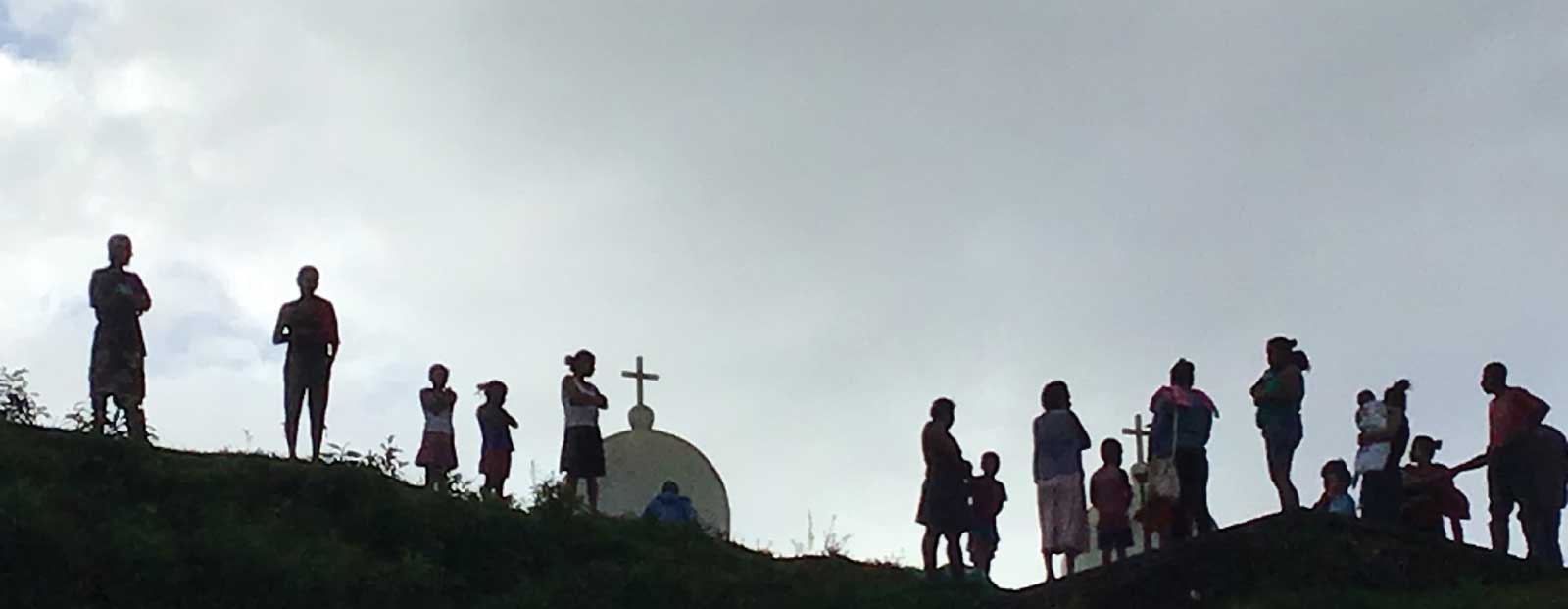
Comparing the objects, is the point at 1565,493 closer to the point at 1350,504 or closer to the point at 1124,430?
the point at 1350,504

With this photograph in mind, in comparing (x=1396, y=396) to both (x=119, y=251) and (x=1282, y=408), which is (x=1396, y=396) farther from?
(x=119, y=251)

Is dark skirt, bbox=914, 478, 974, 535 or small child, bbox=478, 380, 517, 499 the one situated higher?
small child, bbox=478, 380, 517, 499

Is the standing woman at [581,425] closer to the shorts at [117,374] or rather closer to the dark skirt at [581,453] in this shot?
the dark skirt at [581,453]

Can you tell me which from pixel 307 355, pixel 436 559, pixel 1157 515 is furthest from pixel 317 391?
pixel 1157 515

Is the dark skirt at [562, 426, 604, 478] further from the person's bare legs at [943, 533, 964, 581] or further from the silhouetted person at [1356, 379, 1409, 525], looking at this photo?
the silhouetted person at [1356, 379, 1409, 525]

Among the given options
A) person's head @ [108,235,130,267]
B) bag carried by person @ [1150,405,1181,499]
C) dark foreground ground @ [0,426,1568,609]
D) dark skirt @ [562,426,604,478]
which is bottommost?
dark foreground ground @ [0,426,1568,609]

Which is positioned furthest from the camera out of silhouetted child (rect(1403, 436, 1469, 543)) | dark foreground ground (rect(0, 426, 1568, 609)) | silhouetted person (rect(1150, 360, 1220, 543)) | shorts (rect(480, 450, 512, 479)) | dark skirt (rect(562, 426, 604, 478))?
shorts (rect(480, 450, 512, 479))

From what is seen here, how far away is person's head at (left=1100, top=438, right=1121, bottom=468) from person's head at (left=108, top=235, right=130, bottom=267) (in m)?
5.79

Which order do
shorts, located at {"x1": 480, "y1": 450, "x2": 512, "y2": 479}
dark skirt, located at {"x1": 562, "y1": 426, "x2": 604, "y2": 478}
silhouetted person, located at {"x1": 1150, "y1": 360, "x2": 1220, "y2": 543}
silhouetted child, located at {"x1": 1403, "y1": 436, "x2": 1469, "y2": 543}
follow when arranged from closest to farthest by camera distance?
silhouetted person, located at {"x1": 1150, "y1": 360, "x2": 1220, "y2": 543}
silhouetted child, located at {"x1": 1403, "y1": 436, "x2": 1469, "y2": 543}
dark skirt, located at {"x1": 562, "y1": 426, "x2": 604, "y2": 478}
shorts, located at {"x1": 480, "y1": 450, "x2": 512, "y2": 479}

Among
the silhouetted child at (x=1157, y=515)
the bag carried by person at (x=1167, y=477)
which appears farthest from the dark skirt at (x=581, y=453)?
the bag carried by person at (x=1167, y=477)

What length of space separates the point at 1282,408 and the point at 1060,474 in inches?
50.9

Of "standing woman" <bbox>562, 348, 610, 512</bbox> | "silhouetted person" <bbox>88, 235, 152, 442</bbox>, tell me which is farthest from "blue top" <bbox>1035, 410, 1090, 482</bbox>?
"silhouetted person" <bbox>88, 235, 152, 442</bbox>

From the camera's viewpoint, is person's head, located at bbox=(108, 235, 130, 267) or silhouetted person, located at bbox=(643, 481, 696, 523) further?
silhouetted person, located at bbox=(643, 481, 696, 523)

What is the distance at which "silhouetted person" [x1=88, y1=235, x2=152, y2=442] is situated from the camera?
1428 centimetres
